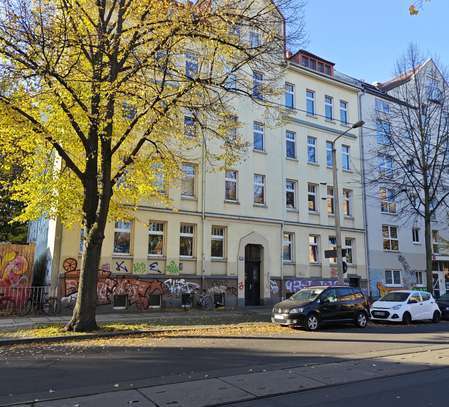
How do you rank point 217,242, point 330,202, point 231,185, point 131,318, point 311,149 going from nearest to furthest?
point 131,318 → point 217,242 → point 231,185 → point 311,149 → point 330,202

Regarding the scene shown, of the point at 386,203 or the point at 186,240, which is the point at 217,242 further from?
the point at 386,203

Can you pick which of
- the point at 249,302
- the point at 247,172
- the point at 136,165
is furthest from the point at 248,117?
the point at 136,165

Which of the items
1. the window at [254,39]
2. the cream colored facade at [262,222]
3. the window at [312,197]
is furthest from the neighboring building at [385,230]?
the window at [254,39]

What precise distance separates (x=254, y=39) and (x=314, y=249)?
53.4 feet

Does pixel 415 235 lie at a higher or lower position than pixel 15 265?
higher

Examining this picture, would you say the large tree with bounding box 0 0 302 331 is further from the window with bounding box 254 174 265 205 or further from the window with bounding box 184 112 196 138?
the window with bounding box 254 174 265 205

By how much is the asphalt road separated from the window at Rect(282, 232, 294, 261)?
41.3ft

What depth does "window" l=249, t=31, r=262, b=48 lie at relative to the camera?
13.9 metres

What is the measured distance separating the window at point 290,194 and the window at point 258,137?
2.87 metres

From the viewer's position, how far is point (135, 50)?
1327 centimetres

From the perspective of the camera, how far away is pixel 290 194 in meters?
27.2

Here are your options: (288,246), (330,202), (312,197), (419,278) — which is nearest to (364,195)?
(330,202)

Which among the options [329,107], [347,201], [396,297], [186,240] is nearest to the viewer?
[396,297]

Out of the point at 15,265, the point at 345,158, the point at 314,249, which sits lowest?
the point at 15,265
